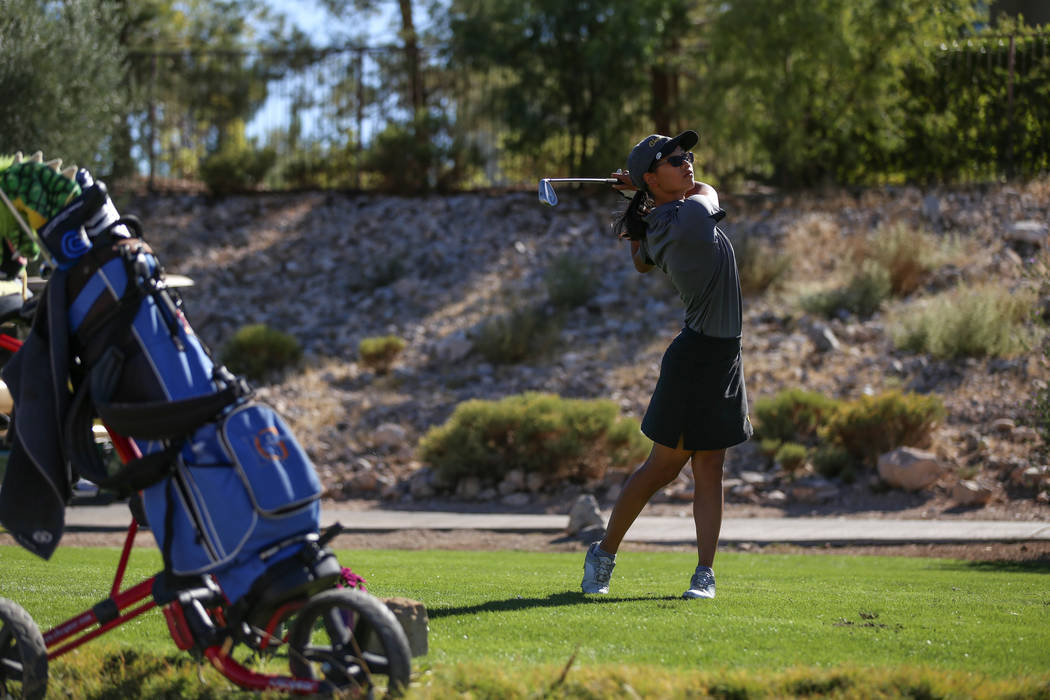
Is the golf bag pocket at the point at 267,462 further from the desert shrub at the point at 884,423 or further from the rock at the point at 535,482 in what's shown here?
the desert shrub at the point at 884,423

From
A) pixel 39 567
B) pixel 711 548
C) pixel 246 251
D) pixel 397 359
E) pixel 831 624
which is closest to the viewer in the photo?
pixel 831 624

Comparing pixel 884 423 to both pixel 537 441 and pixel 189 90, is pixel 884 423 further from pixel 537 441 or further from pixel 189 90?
pixel 189 90

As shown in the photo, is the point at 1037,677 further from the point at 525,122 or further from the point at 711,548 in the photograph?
the point at 525,122

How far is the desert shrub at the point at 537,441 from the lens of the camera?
12.9 meters

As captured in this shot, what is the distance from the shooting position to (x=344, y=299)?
19109 mm

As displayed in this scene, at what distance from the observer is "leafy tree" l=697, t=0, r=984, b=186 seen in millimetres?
18891

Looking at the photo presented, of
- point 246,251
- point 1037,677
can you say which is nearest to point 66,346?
point 1037,677

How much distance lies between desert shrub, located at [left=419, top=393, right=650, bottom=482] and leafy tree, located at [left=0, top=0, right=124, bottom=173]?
23.0 feet

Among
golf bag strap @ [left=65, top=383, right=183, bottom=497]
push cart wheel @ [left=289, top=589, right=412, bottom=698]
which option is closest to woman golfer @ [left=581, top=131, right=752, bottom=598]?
push cart wheel @ [left=289, top=589, right=412, bottom=698]

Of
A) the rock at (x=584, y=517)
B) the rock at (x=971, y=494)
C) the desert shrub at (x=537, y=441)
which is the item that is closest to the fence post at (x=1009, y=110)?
the rock at (x=971, y=494)

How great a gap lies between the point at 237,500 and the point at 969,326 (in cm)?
1231

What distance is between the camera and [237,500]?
158 inches

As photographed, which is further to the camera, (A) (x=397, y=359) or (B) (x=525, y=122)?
(B) (x=525, y=122)

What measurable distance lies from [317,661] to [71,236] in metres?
1.76
